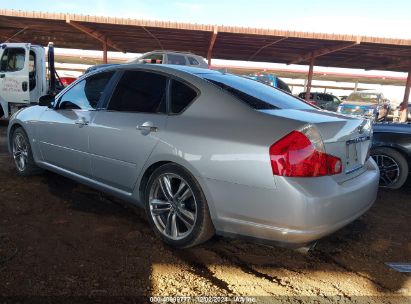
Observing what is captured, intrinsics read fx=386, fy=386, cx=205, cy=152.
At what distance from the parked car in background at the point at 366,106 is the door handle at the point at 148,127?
13.4 m

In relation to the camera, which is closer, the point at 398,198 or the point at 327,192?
the point at 327,192

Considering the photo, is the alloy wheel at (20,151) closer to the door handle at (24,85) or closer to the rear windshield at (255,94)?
the rear windshield at (255,94)

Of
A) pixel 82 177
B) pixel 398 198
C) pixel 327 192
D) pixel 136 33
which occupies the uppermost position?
pixel 136 33

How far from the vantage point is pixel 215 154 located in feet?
9.33

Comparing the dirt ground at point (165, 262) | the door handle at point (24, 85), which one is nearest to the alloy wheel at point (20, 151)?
the dirt ground at point (165, 262)

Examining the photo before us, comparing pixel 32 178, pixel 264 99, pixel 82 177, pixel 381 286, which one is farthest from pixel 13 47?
pixel 381 286

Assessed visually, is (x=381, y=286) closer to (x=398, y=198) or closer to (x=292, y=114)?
(x=292, y=114)

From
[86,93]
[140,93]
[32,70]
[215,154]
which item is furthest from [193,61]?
[215,154]

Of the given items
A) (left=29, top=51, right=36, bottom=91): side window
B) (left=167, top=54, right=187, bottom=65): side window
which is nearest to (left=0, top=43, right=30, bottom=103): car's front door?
(left=29, top=51, right=36, bottom=91): side window

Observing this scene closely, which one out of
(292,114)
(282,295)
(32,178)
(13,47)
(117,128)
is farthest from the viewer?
(13,47)

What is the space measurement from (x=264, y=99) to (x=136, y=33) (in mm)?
17503

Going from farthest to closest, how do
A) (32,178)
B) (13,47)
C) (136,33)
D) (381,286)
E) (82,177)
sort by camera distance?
(136,33) → (13,47) → (32,178) → (82,177) → (381,286)

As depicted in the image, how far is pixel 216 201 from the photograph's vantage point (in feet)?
9.37

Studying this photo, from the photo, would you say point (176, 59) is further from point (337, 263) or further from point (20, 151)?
point (337, 263)
